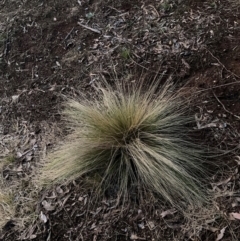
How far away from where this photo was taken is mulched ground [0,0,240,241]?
2.70m

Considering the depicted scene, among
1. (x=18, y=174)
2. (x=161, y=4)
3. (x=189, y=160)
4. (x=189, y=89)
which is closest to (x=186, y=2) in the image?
(x=161, y=4)

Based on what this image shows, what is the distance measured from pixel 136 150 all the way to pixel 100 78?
3.37 ft

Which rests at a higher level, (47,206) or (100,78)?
(100,78)

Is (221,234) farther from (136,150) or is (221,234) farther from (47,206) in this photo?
(47,206)

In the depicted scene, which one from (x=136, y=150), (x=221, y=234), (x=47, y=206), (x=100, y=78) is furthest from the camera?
(x=100, y=78)

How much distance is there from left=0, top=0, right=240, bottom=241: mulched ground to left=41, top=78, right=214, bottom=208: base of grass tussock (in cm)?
10

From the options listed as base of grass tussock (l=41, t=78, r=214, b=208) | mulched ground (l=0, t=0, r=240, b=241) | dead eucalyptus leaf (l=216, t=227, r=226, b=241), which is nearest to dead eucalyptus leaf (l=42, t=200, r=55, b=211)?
mulched ground (l=0, t=0, r=240, b=241)

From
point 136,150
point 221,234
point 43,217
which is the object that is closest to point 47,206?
point 43,217

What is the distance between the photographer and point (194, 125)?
9.89ft

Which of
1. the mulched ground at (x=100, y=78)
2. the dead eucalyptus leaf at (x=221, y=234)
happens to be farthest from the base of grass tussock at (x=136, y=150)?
the dead eucalyptus leaf at (x=221, y=234)

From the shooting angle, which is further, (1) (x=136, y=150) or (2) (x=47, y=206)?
(2) (x=47, y=206)

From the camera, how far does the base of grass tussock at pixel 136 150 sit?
8.88 ft

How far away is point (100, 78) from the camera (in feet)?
12.0

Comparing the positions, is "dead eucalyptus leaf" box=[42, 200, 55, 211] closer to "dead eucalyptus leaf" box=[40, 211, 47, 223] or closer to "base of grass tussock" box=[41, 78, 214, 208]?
"dead eucalyptus leaf" box=[40, 211, 47, 223]
